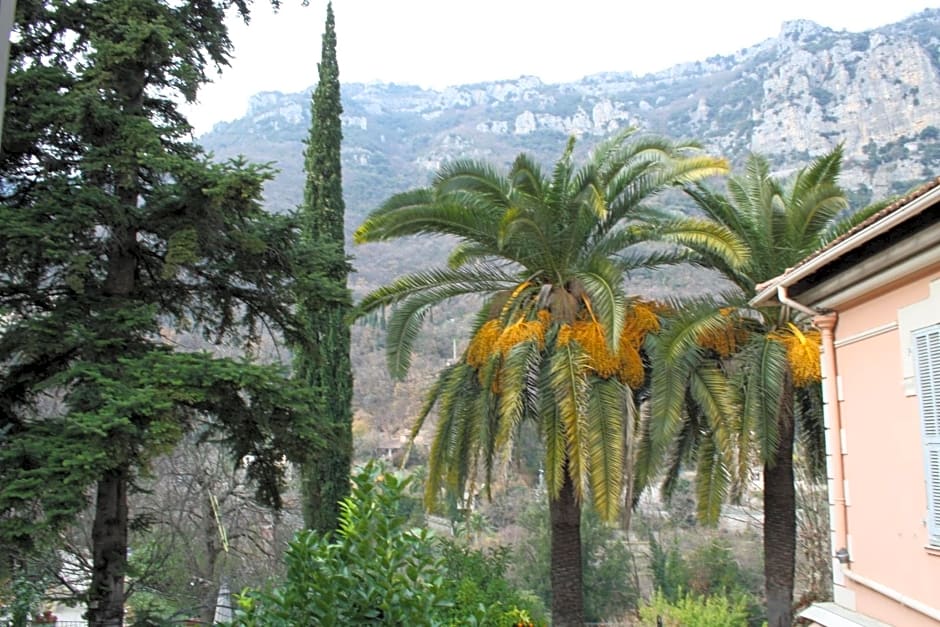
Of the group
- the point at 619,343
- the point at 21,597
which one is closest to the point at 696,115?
the point at 619,343

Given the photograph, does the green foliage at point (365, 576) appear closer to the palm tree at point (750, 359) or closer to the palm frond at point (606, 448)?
the palm frond at point (606, 448)

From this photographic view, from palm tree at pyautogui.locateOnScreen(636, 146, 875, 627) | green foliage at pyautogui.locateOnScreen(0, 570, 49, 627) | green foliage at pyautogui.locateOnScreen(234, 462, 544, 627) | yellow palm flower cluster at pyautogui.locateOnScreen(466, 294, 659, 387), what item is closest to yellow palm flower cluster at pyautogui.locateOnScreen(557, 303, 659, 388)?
yellow palm flower cluster at pyautogui.locateOnScreen(466, 294, 659, 387)

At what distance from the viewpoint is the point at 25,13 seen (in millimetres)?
12977

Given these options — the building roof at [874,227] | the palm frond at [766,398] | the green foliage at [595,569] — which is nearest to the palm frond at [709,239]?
the palm frond at [766,398]

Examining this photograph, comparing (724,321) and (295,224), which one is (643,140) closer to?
(724,321)

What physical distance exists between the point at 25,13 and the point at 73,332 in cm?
491

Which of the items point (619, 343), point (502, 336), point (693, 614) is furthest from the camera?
point (693, 614)

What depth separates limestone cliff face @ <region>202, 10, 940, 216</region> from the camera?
220 feet

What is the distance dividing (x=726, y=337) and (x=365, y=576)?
1071 centimetres

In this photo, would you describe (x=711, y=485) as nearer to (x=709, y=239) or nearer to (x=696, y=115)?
(x=709, y=239)

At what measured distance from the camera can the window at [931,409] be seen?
665 centimetres

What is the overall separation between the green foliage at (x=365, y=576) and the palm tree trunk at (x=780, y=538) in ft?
33.9

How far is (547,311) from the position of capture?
1465 centimetres

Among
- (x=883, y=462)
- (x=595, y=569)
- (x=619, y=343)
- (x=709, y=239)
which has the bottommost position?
(x=595, y=569)
